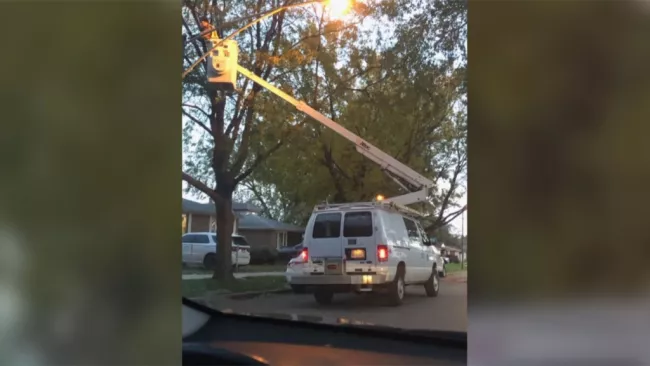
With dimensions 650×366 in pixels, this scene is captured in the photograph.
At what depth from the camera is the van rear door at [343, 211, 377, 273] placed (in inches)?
72.2

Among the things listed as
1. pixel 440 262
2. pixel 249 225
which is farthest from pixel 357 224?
pixel 249 225

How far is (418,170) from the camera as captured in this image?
1.80 meters

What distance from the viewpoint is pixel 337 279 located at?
6.11 feet

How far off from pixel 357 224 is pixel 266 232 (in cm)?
34

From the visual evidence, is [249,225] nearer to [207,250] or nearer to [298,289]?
[207,250]

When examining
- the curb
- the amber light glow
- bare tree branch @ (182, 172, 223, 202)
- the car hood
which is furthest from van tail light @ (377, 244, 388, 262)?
the amber light glow

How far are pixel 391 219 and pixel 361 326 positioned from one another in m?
0.40

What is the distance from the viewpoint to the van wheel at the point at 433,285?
1777 mm

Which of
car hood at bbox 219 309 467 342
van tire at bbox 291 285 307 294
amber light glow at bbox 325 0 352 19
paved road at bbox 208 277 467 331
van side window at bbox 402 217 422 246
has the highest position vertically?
amber light glow at bbox 325 0 352 19

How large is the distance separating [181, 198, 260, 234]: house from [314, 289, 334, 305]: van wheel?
372 mm

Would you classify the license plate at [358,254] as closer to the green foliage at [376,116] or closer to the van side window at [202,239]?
the green foliage at [376,116]

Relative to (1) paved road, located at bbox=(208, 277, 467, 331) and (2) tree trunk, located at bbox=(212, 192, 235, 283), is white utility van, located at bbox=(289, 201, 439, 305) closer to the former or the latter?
(1) paved road, located at bbox=(208, 277, 467, 331)
